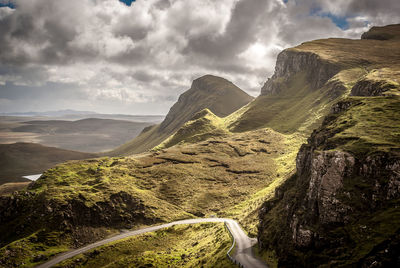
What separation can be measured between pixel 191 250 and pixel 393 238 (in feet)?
197

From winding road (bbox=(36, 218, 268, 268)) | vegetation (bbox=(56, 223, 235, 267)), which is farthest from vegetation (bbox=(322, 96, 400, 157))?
vegetation (bbox=(56, 223, 235, 267))

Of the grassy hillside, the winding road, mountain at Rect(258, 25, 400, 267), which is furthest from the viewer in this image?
the grassy hillside

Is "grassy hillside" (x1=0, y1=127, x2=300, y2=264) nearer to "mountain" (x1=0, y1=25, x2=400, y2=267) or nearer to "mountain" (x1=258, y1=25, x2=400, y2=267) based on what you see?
"mountain" (x1=0, y1=25, x2=400, y2=267)

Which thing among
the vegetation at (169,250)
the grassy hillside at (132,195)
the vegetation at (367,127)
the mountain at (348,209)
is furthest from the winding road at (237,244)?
the vegetation at (367,127)

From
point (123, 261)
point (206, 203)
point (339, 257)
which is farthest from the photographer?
point (206, 203)

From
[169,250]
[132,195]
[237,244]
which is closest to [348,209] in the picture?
[237,244]

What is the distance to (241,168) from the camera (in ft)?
542

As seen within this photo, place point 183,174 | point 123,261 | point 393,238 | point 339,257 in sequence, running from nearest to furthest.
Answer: point 393,238, point 339,257, point 123,261, point 183,174

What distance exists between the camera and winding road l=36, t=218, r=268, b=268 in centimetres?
5507

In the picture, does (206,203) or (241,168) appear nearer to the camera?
(206,203)

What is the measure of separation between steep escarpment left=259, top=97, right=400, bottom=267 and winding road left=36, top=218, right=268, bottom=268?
15.4 ft

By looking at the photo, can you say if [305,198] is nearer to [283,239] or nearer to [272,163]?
[283,239]

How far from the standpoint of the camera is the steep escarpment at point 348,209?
3647 centimetres

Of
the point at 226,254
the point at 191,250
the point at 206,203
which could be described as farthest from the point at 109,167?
the point at 226,254
